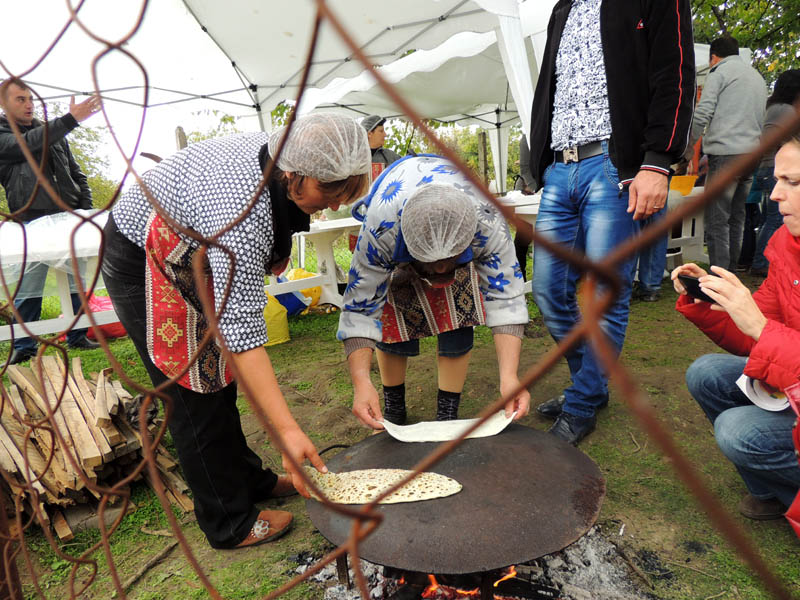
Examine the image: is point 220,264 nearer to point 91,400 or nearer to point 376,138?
point 91,400

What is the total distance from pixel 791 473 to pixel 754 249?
4.65 meters

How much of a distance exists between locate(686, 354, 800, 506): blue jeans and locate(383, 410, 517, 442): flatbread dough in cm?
69

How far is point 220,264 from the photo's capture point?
125 centimetres

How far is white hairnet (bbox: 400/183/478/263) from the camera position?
175cm

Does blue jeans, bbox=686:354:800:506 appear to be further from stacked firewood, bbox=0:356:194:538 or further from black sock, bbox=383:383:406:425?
stacked firewood, bbox=0:356:194:538

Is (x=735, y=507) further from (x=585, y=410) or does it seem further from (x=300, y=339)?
(x=300, y=339)

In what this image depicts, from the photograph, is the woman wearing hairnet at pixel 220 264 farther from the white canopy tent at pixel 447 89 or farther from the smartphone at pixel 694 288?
the white canopy tent at pixel 447 89

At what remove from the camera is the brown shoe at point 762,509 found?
181cm

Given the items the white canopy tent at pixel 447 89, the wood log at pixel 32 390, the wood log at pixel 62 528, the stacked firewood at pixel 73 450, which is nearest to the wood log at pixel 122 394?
the stacked firewood at pixel 73 450

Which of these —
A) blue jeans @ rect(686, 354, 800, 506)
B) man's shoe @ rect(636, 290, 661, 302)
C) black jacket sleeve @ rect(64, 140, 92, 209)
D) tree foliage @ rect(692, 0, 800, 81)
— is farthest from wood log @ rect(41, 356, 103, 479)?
tree foliage @ rect(692, 0, 800, 81)

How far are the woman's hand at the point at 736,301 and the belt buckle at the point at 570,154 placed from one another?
846mm


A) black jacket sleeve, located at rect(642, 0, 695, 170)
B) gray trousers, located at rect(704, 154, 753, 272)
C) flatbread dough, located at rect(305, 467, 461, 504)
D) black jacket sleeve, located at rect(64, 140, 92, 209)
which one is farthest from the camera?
gray trousers, located at rect(704, 154, 753, 272)

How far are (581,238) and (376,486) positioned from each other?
4.80ft

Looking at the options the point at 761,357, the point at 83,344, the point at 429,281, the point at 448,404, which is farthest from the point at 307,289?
the point at 761,357
